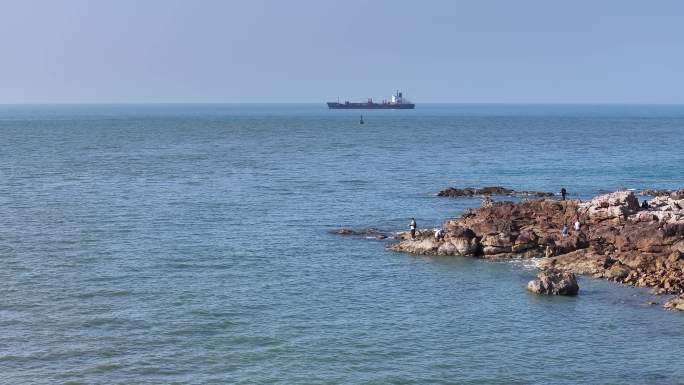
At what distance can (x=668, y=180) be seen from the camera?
102688 mm

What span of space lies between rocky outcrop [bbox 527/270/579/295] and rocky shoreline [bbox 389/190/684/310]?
12.5 feet

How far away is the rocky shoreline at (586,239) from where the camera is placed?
53.2 m

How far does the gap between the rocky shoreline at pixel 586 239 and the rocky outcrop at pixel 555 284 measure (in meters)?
3.82

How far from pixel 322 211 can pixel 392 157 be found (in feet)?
206

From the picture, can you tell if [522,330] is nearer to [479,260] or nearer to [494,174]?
[479,260]

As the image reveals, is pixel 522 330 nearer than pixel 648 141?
Yes

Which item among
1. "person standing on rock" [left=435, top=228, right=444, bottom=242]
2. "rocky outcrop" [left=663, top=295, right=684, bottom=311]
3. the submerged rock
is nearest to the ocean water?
the submerged rock

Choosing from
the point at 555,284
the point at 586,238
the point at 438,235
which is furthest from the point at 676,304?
the point at 438,235

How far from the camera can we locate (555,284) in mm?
50375

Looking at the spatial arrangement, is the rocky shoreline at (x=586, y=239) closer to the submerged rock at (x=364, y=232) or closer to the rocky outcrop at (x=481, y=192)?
the submerged rock at (x=364, y=232)

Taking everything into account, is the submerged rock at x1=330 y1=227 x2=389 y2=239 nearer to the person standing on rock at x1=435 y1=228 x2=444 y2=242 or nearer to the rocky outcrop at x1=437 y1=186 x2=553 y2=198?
the person standing on rock at x1=435 y1=228 x2=444 y2=242

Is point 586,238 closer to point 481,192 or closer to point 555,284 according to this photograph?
point 555,284

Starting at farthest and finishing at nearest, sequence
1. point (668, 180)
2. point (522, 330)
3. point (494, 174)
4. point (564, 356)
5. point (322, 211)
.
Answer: point (494, 174) < point (668, 180) < point (322, 211) < point (522, 330) < point (564, 356)

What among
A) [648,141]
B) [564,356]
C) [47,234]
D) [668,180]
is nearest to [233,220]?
[47,234]
